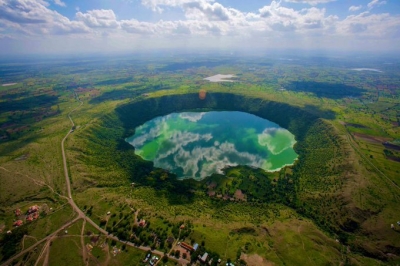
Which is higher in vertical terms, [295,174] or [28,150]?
[28,150]

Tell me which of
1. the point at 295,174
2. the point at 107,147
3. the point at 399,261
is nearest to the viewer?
the point at 399,261

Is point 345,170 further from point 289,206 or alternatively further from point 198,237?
point 198,237

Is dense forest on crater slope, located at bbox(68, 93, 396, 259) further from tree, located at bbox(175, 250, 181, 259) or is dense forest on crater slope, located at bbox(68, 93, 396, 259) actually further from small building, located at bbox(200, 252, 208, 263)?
small building, located at bbox(200, 252, 208, 263)

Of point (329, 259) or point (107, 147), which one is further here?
point (107, 147)

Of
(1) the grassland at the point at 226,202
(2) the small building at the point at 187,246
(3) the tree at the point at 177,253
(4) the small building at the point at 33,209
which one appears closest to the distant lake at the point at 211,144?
(1) the grassland at the point at 226,202

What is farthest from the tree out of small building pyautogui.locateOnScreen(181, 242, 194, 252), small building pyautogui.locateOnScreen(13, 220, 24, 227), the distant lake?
small building pyautogui.locateOnScreen(13, 220, 24, 227)

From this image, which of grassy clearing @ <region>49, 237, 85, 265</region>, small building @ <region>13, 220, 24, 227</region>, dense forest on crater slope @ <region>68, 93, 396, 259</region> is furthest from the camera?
dense forest on crater slope @ <region>68, 93, 396, 259</region>

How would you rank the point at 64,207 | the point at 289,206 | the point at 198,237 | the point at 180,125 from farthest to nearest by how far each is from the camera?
the point at 180,125, the point at 289,206, the point at 64,207, the point at 198,237

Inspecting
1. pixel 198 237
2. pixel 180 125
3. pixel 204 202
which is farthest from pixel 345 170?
pixel 180 125

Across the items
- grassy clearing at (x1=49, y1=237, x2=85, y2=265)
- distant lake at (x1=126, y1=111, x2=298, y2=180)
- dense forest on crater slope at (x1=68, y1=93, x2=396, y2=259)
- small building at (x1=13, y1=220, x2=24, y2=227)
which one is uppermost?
small building at (x1=13, y1=220, x2=24, y2=227)
